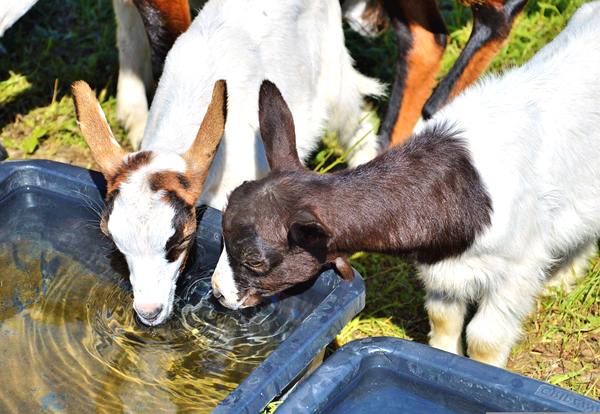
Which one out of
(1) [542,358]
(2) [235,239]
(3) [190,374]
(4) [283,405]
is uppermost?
(2) [235,239]

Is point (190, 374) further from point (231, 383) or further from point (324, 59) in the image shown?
point (324, 59)

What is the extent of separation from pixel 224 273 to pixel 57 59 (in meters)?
4.58

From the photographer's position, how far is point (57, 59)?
7832 millimetres

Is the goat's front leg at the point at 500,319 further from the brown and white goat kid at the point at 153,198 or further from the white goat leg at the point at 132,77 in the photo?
the white goat leg at the point at 132,77

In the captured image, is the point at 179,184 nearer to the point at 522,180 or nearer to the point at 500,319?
the point at 522,180

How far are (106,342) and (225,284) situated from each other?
87cm

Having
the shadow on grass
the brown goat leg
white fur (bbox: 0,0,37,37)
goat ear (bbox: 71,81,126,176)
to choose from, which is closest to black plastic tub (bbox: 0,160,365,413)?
goat ear (bbox: 71,81,126,176)

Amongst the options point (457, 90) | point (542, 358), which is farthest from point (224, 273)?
point (457, 90)

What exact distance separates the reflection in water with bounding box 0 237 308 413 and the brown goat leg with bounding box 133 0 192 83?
1.67m

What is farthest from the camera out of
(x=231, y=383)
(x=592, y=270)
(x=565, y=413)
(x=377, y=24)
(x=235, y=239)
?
(x=377, y=24)

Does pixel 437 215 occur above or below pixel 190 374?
above

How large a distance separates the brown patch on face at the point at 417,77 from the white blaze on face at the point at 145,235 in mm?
2547

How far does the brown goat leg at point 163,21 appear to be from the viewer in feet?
18.2

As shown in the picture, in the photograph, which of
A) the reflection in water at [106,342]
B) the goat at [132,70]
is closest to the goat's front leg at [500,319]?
the reflection in water at [106,342]
